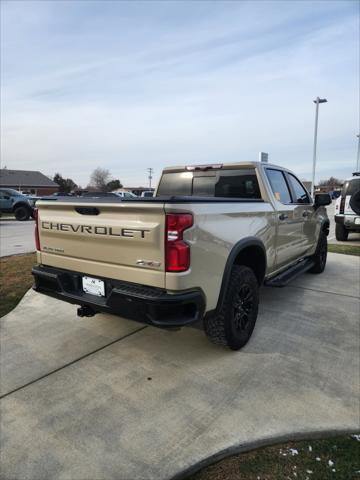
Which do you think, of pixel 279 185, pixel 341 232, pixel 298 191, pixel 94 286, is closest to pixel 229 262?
pixel 94 286

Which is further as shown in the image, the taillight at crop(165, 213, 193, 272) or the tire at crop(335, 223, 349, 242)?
the tire at crop(335, 223, 349, 242)

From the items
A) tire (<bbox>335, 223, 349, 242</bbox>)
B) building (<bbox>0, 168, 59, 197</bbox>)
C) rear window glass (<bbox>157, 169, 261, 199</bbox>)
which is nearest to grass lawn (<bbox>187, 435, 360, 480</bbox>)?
rear window glass (<bbox>157, 169, 261, 199</bbox>)

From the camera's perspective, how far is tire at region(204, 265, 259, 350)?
301cm

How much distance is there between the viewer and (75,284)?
3.07 meters

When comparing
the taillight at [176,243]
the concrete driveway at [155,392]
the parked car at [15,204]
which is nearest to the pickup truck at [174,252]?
the taillight at [176,243]

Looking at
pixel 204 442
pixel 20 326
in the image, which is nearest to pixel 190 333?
pixel 204 442

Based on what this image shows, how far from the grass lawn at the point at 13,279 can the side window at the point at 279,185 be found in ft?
12.0

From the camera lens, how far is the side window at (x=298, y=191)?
490cm

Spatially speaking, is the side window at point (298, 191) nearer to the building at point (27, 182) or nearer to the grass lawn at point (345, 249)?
the grass lawn at point (345, 249)

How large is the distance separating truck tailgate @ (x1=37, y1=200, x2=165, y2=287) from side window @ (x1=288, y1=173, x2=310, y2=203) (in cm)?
301

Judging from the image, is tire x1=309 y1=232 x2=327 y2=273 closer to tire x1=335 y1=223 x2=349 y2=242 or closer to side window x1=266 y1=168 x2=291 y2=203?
side window x1=266 y1=168 x2=291 y2=203

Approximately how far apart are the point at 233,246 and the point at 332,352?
4.86 ft

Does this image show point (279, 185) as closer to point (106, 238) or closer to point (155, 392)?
point (106, 238)

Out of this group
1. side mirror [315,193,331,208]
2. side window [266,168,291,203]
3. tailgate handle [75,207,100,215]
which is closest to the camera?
tailgate handle [75,207,100,215]
